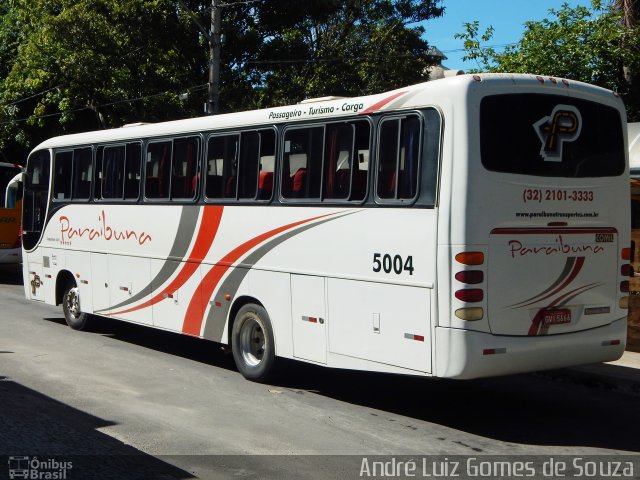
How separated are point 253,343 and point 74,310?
15.8 ft

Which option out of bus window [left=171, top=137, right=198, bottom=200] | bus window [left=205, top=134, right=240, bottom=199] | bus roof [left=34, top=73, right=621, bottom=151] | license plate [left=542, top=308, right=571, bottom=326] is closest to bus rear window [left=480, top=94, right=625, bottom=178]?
bus roof [left=34, top=73, right=621, bottom=151]

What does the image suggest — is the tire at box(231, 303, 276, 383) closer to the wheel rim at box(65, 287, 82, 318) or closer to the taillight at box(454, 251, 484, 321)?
the taillight at box(454, 251, 484, 321)

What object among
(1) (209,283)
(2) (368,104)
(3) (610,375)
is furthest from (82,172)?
(3) (610,375)

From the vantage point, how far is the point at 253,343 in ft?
32.9

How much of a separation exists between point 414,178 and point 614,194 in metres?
2.22

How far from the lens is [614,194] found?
27.9ft

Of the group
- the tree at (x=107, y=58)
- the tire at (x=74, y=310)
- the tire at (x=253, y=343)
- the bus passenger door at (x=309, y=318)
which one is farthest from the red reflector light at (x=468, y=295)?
the tree at (x=107, y=58)

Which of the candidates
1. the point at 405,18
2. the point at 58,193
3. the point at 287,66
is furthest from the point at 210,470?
the point at 405,18

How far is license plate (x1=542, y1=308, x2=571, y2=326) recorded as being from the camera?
782 centimetres

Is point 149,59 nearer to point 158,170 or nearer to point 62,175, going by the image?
point 62,175

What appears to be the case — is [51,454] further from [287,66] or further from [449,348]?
[287,66]

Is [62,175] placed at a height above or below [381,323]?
above

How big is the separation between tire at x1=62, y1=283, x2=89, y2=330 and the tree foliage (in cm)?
892

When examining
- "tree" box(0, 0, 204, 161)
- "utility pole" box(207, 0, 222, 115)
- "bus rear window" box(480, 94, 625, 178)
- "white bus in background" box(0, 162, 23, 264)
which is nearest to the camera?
"bus rear window" box(480, 94, 625, 178)
